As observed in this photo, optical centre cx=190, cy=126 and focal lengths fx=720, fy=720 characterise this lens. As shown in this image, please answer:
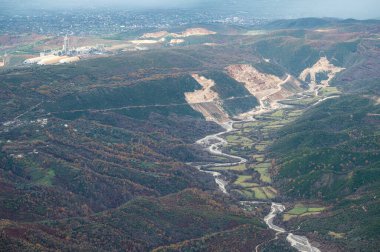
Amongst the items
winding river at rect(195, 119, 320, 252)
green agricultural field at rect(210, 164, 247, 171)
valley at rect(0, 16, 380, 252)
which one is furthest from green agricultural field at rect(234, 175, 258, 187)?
green agricultural field at rect(210, 164, 247, 171)

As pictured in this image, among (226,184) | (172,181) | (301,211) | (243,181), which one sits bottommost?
(226,184)

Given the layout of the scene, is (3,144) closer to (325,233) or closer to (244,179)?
(244,179)

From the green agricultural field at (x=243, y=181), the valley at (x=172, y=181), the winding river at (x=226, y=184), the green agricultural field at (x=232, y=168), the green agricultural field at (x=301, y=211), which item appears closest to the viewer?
the valley at (x=172, y=181)

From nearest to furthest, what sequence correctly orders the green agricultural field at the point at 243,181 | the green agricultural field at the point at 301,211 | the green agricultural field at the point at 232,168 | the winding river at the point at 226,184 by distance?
the winding river at the point at 226,184 < the green agricultural field at the point at 301,211 < the green agricultural field at the point at 243,181 < the green agricultural field at the point at 232,168

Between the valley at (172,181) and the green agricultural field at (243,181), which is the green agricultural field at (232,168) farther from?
the green agricultural field at (243,181)

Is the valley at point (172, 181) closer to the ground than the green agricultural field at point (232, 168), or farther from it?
farther from it

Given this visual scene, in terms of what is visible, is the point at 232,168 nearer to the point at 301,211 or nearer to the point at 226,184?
the point at 226,184

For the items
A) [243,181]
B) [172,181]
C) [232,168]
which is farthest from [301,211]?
[232,168]

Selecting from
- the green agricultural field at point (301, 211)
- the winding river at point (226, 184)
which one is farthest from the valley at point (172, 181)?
the winding river at point (226, 184)

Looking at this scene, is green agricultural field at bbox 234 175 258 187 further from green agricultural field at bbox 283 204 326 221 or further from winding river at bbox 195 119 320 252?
green agricultural field at bbox 283 204 326 221

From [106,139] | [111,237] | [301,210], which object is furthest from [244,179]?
[111,237]

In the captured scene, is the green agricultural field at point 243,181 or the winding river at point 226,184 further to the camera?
the green agricultural field at point 243,181
